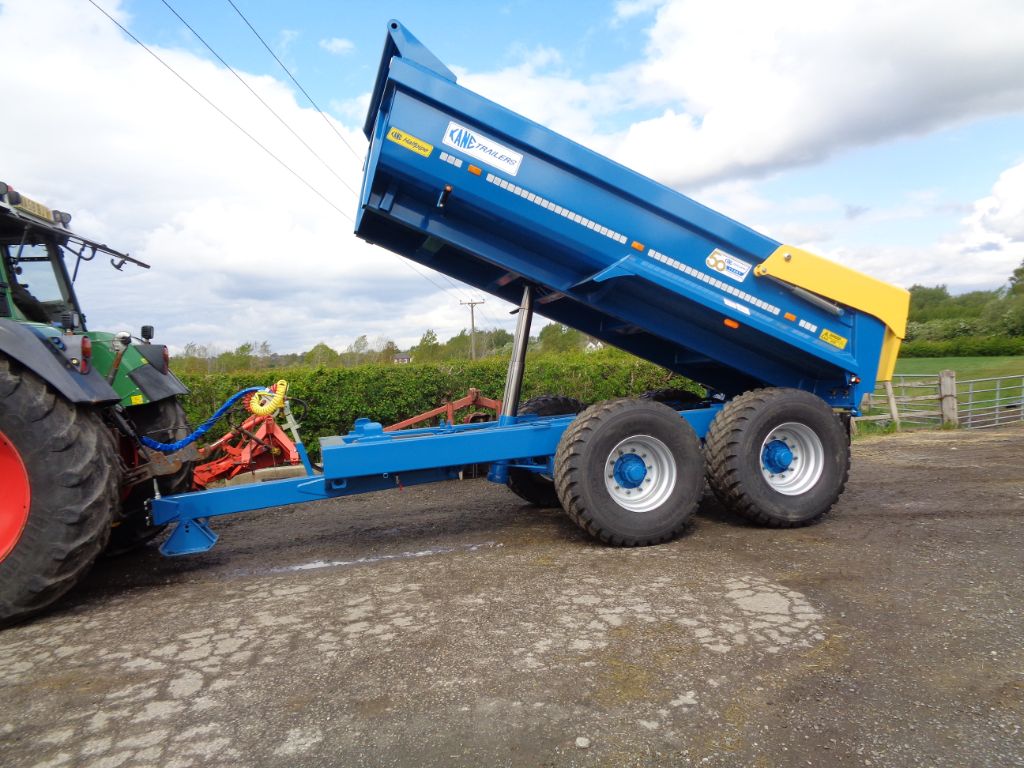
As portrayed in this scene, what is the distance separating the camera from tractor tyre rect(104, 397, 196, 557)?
4.93 meters

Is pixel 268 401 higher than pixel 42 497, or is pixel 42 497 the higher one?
pixel 268 401

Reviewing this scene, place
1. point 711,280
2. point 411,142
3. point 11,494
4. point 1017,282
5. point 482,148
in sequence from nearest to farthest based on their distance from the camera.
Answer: point 11,494 → point 411,142 → point 482,148 → point 711,280 → point 1017,282

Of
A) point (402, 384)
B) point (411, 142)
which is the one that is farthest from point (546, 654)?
point (402, 384)

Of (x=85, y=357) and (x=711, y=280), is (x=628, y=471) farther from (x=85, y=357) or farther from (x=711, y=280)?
(x=85, y=357)

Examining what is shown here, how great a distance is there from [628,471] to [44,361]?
3.60m

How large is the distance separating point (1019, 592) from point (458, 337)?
21807 millimetres

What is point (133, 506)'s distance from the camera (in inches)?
195

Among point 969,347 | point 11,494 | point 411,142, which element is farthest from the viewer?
point 969,347

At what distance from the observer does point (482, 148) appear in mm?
4520

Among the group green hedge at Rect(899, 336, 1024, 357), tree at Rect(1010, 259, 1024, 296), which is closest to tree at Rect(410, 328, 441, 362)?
green hedge at Rect(899, 336, 1024, 357)

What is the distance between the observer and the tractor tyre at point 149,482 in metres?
4.93

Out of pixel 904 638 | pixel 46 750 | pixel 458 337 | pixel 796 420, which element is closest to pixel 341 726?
pixel 46 750

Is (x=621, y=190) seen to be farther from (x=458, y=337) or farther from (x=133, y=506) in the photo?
(x=458, y=337)

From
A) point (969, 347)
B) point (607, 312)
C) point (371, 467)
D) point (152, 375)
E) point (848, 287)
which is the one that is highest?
point (969, 347)
